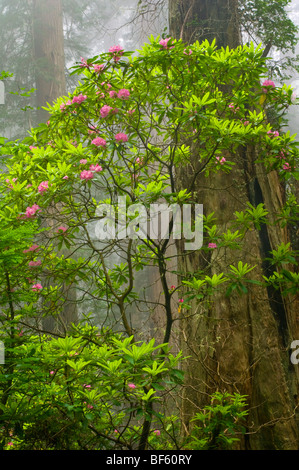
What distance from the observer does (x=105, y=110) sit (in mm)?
2611

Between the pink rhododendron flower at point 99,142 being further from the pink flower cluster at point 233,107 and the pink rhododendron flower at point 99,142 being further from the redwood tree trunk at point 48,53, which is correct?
the redwood tree trunk at point 48,53

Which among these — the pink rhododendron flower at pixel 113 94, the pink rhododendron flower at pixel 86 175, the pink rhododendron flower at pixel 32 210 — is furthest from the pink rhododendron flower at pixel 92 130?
the pink rhododendron flower at pixel 32 210

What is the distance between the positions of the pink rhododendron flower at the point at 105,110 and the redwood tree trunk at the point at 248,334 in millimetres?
838

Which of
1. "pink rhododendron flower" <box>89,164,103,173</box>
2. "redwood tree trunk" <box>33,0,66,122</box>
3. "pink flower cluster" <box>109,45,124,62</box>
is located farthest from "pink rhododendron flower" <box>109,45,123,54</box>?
"redwood tree trunk" <box>33,0,66,122</box>

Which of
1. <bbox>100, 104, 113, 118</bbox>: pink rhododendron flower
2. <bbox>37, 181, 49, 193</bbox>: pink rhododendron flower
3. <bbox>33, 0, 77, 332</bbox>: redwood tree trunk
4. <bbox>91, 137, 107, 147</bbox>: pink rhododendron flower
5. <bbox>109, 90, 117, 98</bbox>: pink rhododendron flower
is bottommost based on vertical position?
<bbox>37, 181, 49, 193</bbox>: pink rhododendron flower

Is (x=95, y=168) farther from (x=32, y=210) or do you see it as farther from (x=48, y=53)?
(x=48, y=53)

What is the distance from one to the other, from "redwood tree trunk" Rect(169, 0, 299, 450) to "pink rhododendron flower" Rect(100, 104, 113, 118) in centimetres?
84

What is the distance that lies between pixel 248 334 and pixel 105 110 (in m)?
1.82

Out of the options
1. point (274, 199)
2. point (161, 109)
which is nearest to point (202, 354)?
point (274, 199)

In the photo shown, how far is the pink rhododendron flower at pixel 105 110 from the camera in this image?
103 inches

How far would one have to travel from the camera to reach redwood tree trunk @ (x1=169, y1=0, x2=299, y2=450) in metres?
2.70

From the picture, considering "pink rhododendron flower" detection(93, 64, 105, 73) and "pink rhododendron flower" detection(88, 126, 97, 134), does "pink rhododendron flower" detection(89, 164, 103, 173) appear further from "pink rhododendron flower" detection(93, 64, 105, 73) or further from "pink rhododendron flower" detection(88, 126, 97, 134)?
"pink rhododendron flower" detection(93, 64, 105, 73)

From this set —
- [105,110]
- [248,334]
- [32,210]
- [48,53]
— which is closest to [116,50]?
[105,110]
